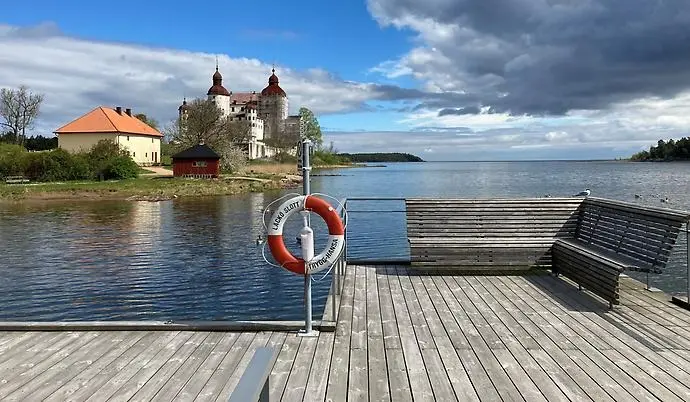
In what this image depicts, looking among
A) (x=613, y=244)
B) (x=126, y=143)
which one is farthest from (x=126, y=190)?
(x=613, y=244)

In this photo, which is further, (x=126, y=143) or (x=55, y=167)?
(x=126, y=143)

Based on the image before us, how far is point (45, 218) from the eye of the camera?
22156 mm

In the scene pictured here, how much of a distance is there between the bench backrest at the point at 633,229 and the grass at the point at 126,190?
28878 millimetres

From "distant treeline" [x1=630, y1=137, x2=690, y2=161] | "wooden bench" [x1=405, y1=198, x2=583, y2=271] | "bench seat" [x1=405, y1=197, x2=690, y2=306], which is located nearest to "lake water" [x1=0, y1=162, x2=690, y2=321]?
"wooden bench" [x1=405, y1=198, x2=583, y2=271]

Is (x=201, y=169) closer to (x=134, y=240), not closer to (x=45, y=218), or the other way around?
(x=45, y=218)

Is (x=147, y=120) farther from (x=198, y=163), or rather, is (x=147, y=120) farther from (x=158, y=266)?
(x=158, y=266)

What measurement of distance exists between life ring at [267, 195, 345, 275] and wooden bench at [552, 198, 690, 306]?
2502mm

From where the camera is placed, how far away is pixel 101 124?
5625cm

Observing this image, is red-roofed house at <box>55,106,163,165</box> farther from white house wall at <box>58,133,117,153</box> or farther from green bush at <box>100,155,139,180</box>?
green bush at <box>100,155,139,180</box>

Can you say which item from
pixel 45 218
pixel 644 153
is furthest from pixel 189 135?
pixel 644 153

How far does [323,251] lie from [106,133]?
5628cm

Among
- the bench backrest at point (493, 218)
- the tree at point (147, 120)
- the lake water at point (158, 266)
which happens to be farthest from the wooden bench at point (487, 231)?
the tree at point (147, 120)

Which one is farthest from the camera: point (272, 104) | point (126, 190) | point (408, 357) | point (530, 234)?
point (272, 104)

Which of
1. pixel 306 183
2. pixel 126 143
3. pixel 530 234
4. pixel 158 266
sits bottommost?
pixel 158 266
